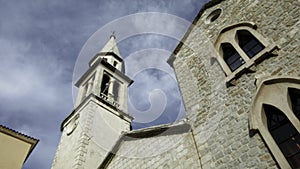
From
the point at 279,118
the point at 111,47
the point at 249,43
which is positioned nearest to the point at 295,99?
the point at 279,118

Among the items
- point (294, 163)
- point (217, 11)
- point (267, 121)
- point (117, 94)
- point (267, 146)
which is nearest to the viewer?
point (294, 163)

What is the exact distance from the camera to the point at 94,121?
15.5m

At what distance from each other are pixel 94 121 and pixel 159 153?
342 inches

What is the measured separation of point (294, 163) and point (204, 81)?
3533mm

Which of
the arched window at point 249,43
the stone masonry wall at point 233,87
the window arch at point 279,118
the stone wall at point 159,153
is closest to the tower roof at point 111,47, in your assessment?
the stone wall at point 159,153

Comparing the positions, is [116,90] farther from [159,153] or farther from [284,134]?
[284,134]

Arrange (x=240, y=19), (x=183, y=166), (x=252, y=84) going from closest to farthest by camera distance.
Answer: (x=252, y=84) → (x=183, y=166) → (x=240, y=19)

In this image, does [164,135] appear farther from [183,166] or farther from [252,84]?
[252,84]

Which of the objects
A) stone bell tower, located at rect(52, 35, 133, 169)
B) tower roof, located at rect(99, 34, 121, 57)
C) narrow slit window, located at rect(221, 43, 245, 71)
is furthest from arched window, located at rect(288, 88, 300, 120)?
tower roof, located at rect(99, 34, 121, 57)

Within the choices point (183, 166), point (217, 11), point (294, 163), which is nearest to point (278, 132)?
point (294, 163)

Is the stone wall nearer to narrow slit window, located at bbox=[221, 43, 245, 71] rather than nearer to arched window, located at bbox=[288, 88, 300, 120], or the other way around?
narrow slit window, located at bbox=[221, 43, 245, 71]

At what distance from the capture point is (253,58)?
6469 millimetres

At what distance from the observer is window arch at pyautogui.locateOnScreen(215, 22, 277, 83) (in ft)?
21.1

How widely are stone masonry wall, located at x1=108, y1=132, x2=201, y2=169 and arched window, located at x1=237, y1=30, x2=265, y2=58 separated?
2789 mm
